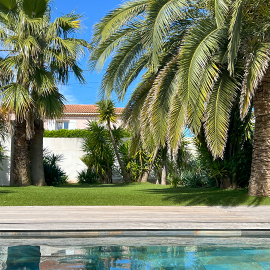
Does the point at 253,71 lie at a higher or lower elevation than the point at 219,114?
higher

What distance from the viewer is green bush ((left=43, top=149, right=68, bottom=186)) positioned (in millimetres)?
17797

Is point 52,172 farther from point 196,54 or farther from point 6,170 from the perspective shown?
point 196,54

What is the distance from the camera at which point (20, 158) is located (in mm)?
14945

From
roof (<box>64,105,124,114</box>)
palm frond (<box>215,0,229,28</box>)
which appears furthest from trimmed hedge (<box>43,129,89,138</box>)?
palm frond (<box>215,0,229,28</box>)

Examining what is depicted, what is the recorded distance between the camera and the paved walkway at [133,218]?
6.08 meters

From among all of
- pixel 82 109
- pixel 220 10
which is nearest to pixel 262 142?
pixel 220 10

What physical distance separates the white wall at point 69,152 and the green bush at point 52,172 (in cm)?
97

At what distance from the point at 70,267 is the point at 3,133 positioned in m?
11.3

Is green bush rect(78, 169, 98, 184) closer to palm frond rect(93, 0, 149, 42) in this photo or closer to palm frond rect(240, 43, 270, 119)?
palm frond rect(93, 0, 149, 42)

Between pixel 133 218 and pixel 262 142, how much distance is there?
4516 millimetres

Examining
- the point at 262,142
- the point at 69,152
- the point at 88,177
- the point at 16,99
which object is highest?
the point at 16,99

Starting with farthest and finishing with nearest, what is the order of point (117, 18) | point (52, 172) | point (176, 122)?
point (52, 172)
point (117, 18)
point (176, 122)

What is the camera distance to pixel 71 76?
1528cm

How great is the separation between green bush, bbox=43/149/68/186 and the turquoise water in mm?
12585
